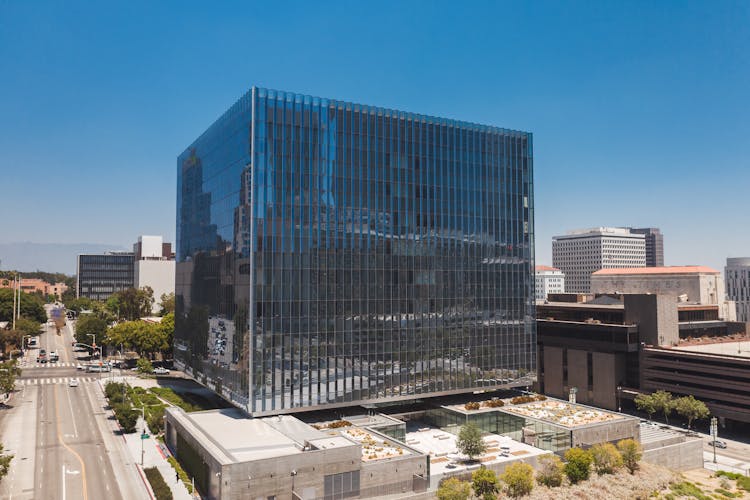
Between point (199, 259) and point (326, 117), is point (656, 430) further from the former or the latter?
point (199, 259)

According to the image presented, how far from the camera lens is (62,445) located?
76.9 meters

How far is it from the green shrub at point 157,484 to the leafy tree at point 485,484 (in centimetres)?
3154

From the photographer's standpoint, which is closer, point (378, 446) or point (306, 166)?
point (378, 446)

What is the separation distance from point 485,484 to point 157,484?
116 ft

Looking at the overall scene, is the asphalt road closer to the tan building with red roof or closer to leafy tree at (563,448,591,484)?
leafy tree at (563,448,591,484)

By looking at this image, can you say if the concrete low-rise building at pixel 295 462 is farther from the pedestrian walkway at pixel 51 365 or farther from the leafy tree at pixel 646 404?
the pedestrian walkway at pixel 51 365

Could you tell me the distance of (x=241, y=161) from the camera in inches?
2968

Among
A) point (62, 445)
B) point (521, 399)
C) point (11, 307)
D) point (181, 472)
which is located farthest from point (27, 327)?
point (521, 399)

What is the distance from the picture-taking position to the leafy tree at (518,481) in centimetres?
6125

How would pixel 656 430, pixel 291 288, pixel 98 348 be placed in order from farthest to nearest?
1. pixel 98 348
2. pixel 656 430
3. pixel 291 288

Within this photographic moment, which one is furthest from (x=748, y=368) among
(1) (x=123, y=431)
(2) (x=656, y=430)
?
(1) (x=123, y=431)

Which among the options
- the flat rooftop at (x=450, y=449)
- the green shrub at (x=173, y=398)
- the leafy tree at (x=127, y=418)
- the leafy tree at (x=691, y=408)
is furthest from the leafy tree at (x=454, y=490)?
the leafy tree at (x=691, y=408)

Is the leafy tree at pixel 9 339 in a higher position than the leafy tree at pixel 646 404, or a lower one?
higher

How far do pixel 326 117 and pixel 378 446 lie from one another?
42712 millimetres
